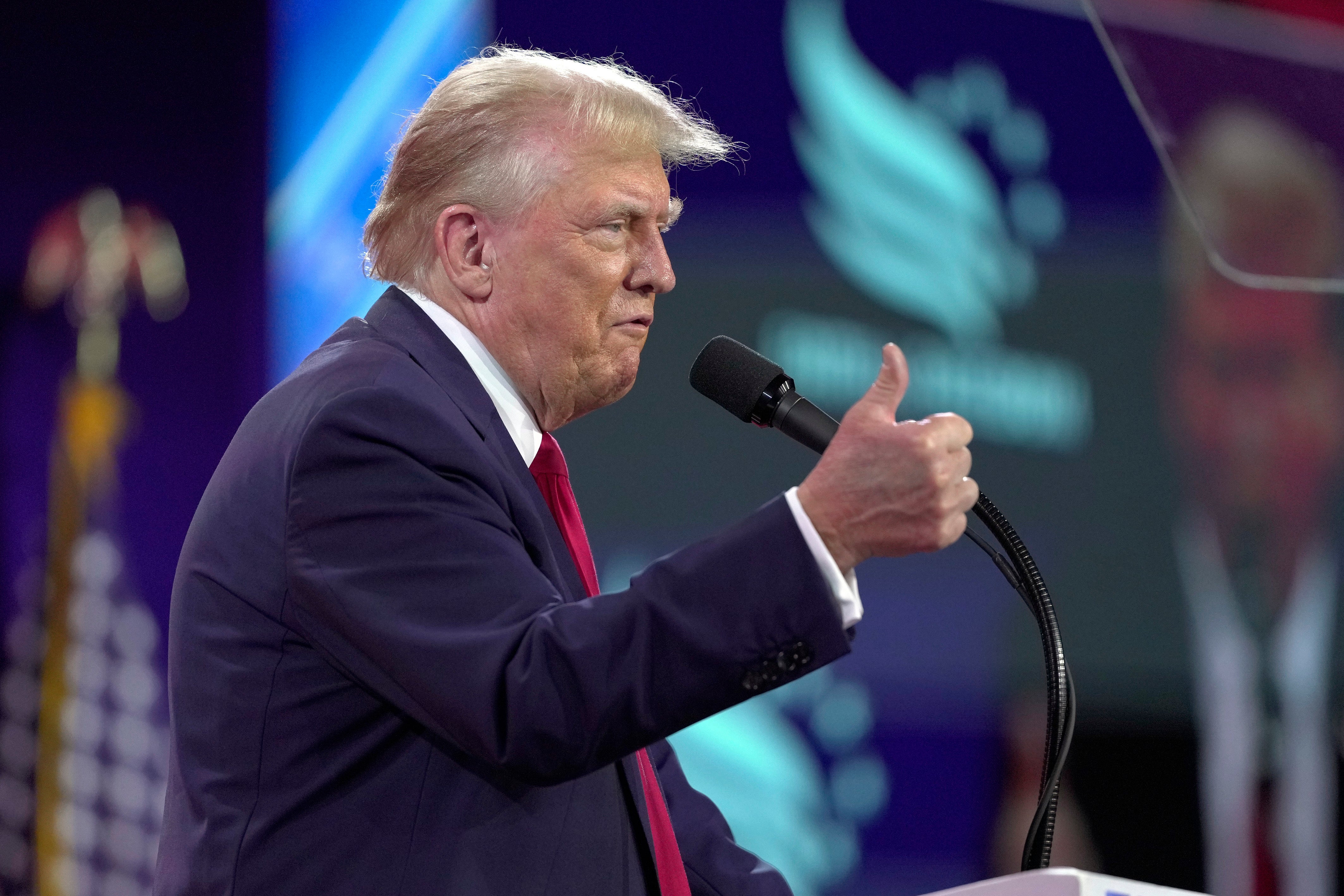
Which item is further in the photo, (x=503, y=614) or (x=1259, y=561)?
(x=1259, y=561)

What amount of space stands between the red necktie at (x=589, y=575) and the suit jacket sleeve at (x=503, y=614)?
23cm

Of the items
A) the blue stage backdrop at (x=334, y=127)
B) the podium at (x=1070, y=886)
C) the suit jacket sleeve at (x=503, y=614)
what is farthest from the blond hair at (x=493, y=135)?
the blue stage backdrop at (x=334, y=127)

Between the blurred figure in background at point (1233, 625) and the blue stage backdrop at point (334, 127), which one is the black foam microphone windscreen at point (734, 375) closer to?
the blue stage backdrop at point (334, 127)

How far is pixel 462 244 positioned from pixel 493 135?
0.38ft

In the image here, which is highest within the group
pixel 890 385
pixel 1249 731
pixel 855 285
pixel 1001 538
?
pixel 855 285

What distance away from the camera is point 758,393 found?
1.21 meters

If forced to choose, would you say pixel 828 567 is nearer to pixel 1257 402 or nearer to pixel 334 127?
pixel 334 127

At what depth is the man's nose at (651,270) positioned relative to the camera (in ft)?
4.54

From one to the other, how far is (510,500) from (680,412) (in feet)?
6.25

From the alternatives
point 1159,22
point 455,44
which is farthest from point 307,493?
point 455,44

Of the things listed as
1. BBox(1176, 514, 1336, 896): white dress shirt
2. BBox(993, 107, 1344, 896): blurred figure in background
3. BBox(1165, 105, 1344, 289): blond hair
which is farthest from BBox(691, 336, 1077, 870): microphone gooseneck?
BBox(1176, 514, 1336, 896): white dress shirt

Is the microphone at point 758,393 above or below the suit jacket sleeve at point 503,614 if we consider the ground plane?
above

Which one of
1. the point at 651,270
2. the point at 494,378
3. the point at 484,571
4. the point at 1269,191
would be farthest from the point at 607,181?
the point at 1269,191

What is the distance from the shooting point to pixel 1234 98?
4.32ft
